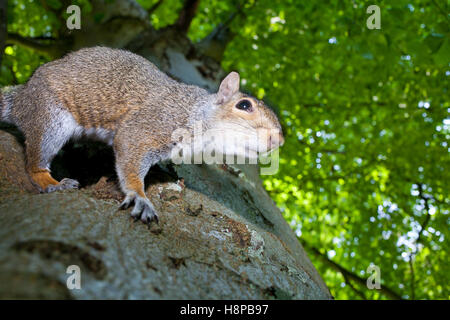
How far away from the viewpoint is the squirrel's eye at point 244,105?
2170 mm

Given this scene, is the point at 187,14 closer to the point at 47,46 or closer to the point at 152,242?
the point at 47,46

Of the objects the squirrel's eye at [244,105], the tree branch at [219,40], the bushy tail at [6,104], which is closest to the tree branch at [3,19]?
the bushy tail at [6,104]

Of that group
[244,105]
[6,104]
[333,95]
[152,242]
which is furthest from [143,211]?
[333,95]

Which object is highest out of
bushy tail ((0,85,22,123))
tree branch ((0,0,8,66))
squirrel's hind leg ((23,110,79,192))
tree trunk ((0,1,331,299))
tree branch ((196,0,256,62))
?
tree branch ((196,0,256,62))

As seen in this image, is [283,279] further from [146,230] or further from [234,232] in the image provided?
[146,230]

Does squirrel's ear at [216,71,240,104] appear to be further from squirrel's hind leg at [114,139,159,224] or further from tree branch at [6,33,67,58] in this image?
tree branch at [6,33,67,58]

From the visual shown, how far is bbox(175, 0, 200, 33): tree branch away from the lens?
4.05m

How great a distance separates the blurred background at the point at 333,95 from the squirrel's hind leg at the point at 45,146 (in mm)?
1413

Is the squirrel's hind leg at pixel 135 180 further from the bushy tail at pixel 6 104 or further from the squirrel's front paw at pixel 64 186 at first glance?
the bushy tail at pixel 6 104

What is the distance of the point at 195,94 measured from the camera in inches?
90.0

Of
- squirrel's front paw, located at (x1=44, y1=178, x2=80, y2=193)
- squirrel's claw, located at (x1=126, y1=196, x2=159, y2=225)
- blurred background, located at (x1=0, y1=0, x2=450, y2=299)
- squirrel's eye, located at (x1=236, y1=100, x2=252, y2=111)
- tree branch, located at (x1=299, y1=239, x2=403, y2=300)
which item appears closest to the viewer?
squirrel's claw, located at (x1=126, y1=196, x2=159, y2=225)

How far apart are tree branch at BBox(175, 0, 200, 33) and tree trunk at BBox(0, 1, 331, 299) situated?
2551 millimetres

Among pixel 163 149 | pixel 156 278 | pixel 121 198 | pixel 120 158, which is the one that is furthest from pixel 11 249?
pixel 163 149

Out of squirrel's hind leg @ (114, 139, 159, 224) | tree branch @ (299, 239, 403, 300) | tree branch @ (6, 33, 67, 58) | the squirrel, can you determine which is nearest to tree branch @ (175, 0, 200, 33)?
tree branch @ (6, 33, 67, 58)
